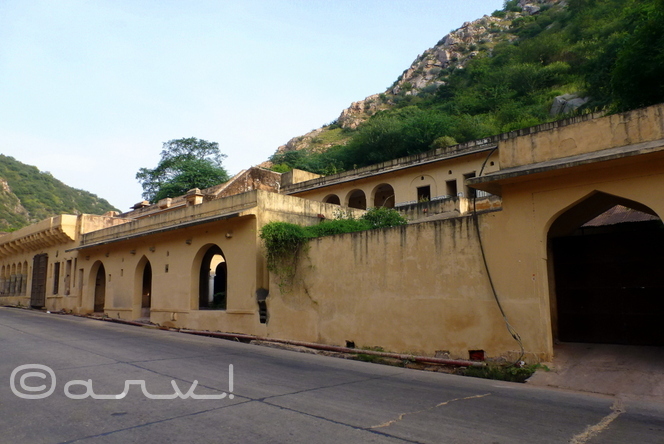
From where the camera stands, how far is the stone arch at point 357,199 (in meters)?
24.2

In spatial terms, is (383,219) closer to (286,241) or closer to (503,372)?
(286,241)

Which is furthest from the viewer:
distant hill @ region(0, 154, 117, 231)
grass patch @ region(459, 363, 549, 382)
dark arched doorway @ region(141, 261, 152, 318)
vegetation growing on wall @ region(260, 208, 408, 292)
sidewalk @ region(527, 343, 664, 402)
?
distant hill @ region(0, 154, 117, 231)

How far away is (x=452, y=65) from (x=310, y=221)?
6949 cm

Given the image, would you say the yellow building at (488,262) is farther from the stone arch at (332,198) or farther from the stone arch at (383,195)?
the stone arch at (332,198)

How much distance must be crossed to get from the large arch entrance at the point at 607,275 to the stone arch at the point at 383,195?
1333 centimetres

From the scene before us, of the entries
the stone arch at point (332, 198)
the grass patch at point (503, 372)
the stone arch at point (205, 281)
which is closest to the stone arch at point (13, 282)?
the stone arch at point (205, 281)

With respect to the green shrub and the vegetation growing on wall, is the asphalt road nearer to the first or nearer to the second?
the vegetation growing on wall

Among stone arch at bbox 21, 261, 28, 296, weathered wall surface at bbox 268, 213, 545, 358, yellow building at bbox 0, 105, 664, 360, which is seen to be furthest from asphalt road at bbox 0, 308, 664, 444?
stone arch at bbox 21, 261, 28, 296

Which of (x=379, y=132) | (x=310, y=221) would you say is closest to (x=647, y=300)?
(x=310, y=221)

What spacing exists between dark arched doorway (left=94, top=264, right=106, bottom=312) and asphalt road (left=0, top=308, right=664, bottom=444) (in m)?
15.2

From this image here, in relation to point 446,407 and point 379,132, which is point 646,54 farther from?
point 379,132

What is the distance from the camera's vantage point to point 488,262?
8.90 metres

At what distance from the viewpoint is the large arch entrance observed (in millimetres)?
8578

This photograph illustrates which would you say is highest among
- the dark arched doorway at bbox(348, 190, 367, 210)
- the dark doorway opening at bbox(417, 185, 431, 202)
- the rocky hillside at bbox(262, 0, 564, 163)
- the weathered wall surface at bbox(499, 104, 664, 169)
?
the rocky hillside at bbox(262, 0, 564, 163)
